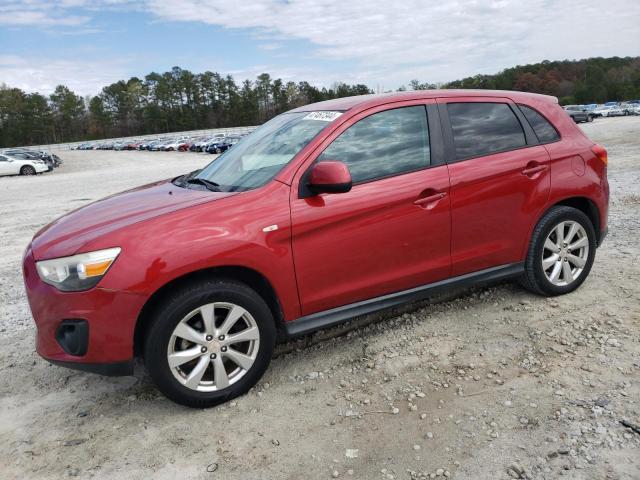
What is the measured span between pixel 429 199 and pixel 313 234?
0.90 m

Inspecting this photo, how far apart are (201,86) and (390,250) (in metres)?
124

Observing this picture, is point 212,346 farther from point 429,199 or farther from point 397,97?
point 397,97

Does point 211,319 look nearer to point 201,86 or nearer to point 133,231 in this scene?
point 133,231

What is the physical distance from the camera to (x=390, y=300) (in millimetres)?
3461

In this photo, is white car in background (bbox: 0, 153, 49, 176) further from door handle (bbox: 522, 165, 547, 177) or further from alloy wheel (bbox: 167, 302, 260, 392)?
door handle (bbox: 522, 165, 547, 177)

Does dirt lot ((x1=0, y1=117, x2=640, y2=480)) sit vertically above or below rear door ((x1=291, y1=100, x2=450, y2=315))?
below

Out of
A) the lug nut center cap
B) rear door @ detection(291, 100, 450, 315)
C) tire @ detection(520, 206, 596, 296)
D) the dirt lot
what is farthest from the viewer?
tire @ detection(520, 206, 596, 296)

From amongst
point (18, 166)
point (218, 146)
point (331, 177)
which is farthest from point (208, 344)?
point (218, 146)

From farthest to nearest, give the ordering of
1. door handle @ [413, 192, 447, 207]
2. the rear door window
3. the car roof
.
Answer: the rear door window < the car roof < door handle @ [413, 192, 447, 207]

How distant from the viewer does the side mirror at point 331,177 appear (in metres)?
2.97

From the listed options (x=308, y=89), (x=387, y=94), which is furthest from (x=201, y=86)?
(x=387, y=94)

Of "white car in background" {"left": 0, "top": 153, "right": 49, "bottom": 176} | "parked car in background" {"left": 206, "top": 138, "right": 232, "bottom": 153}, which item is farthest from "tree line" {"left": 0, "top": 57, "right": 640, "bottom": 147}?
"white car in background" {"left": 0, "top": 153, "right": 49, "bottom": 176}

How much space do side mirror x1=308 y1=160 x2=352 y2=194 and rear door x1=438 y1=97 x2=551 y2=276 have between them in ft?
3.14

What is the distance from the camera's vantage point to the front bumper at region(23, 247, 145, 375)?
8.86 ft
